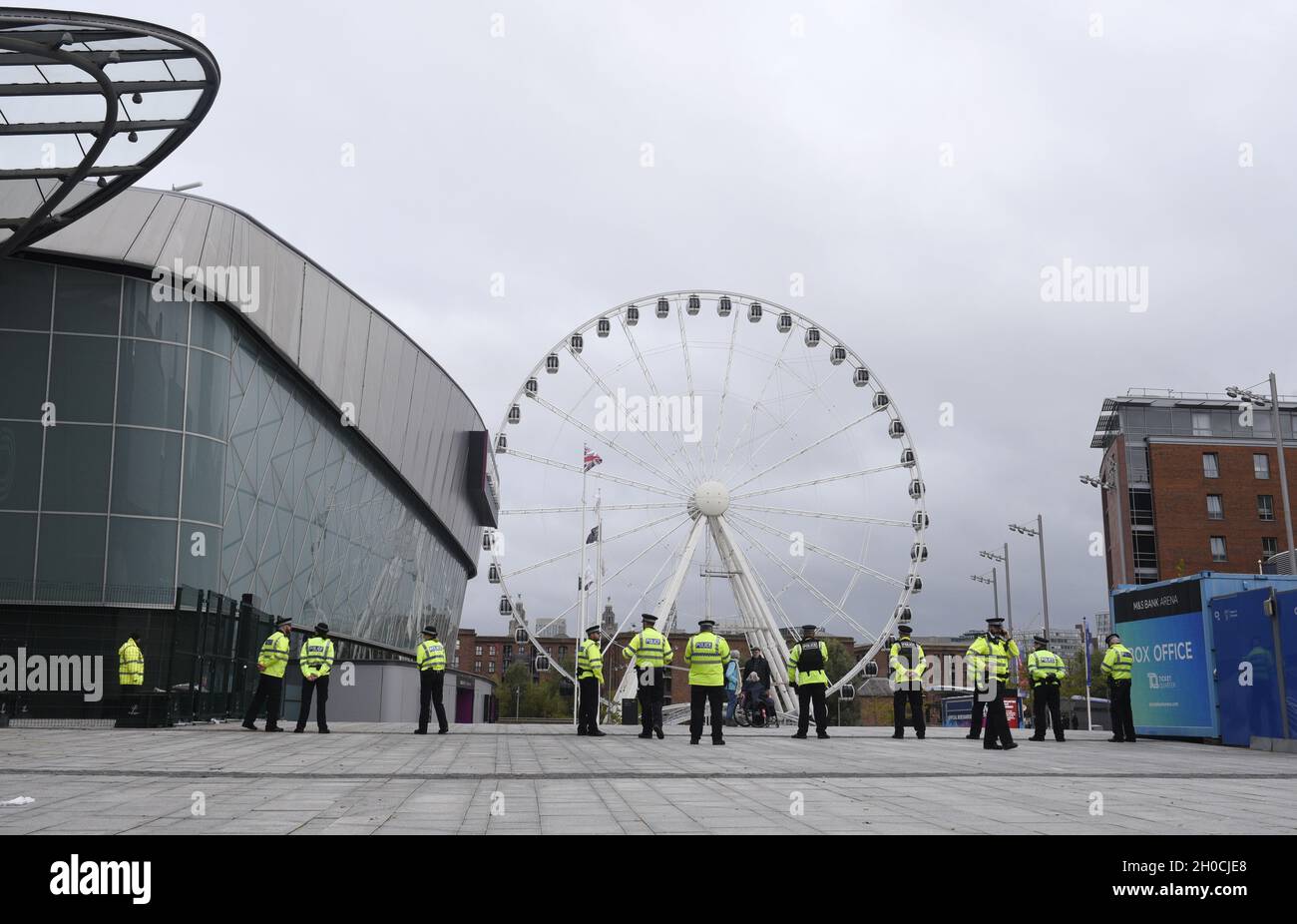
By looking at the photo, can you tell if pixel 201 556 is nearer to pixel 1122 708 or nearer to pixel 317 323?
pixel 317 323

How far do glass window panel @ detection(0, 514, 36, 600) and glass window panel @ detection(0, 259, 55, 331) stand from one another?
417 cm

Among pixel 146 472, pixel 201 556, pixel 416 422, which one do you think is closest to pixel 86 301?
pixel 146 472

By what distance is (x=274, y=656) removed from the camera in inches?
737

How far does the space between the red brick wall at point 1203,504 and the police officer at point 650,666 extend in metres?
63.7

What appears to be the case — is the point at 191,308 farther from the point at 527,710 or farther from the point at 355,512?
the point at 527,710

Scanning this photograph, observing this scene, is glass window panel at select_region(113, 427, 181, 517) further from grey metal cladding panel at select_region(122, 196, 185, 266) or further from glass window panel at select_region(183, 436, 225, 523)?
grey metal cladding panel at select_region(122, 196, 185, 266)

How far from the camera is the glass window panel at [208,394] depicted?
86.2ft

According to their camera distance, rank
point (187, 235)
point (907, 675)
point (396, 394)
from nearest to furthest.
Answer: point (907, 675) < point (187, 235) < point (396, 394)

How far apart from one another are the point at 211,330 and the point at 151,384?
1.93 meters

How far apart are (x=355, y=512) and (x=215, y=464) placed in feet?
35.4

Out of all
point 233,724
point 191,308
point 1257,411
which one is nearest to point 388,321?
point 191,308

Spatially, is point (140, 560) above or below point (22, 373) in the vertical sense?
below

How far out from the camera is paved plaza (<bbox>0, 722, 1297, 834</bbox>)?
22.4 feet
